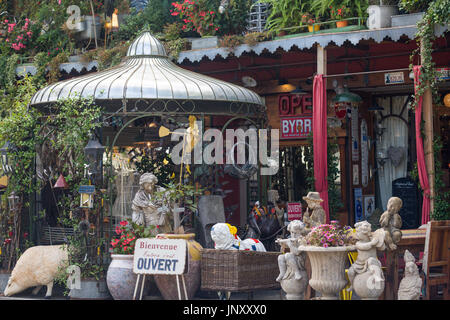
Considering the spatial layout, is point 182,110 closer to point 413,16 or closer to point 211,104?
point 211,104

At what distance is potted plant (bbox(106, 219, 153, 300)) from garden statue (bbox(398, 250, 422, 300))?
3358 millimetres

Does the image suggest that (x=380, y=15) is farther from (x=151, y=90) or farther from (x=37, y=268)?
(x=37, y=268)

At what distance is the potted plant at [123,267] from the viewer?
9773mm

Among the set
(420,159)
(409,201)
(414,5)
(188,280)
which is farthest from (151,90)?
(409,201)

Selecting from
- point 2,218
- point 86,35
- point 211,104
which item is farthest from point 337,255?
point 86,35

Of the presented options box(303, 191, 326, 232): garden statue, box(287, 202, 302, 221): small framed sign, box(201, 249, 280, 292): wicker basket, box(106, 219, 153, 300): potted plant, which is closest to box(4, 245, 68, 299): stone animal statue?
box(106, 219, 153, 300): potted plant

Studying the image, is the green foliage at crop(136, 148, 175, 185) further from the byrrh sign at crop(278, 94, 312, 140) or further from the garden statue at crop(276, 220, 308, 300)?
the garden statue at crop(276, 220, 308, 300)

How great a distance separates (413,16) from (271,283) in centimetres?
511

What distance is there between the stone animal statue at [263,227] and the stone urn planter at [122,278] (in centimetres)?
259

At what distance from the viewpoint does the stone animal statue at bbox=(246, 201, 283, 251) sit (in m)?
11.9

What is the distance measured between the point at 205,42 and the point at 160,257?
6.23m

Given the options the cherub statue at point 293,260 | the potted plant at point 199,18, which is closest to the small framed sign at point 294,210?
the potted plant at point 199,18

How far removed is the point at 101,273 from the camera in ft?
34.6

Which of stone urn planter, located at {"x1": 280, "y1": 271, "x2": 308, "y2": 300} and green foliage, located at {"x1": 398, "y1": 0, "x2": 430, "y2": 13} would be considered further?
green foliage, located at {"x1": 398, "y1": 0, "x2": 430, "y2": 13}
